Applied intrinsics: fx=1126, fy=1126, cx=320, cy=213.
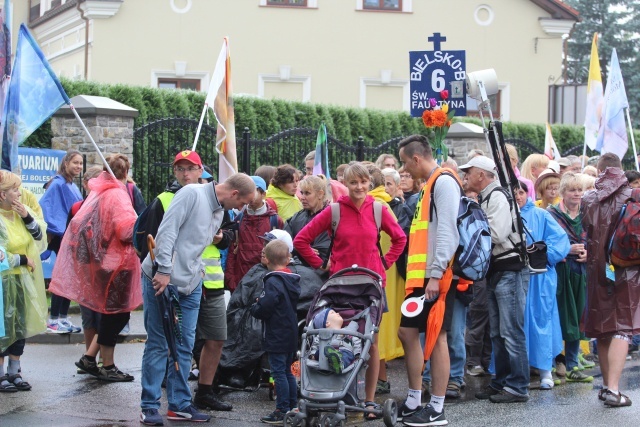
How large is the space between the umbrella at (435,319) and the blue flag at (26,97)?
162 inches

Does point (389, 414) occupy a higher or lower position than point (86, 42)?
lower

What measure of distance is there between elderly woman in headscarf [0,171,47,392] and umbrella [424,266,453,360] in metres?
3.43

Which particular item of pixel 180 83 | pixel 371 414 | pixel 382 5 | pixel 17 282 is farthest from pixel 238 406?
pixel 382 5

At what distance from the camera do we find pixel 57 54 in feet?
107

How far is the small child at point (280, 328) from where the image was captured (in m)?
8.41

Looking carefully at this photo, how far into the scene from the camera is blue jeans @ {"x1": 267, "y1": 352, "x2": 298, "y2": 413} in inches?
333

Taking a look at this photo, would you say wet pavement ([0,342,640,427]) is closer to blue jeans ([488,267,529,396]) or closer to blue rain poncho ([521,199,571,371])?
blue jeans ([488,267,529,396])

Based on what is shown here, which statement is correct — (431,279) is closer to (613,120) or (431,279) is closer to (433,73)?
(433,73)

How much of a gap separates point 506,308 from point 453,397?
0.90 metres

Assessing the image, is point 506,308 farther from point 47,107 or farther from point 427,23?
point 427,23

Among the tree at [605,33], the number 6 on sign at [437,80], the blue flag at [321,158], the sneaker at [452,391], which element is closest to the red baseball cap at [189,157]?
the sneaker at [452,391]

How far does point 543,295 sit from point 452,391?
1305 mm

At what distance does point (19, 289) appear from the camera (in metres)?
9.53

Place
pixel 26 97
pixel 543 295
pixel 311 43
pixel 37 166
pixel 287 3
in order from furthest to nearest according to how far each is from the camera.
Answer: pixel 311 43, pixel 287 3, pixel 37 166, pixel 26 97, pixel 543 295
